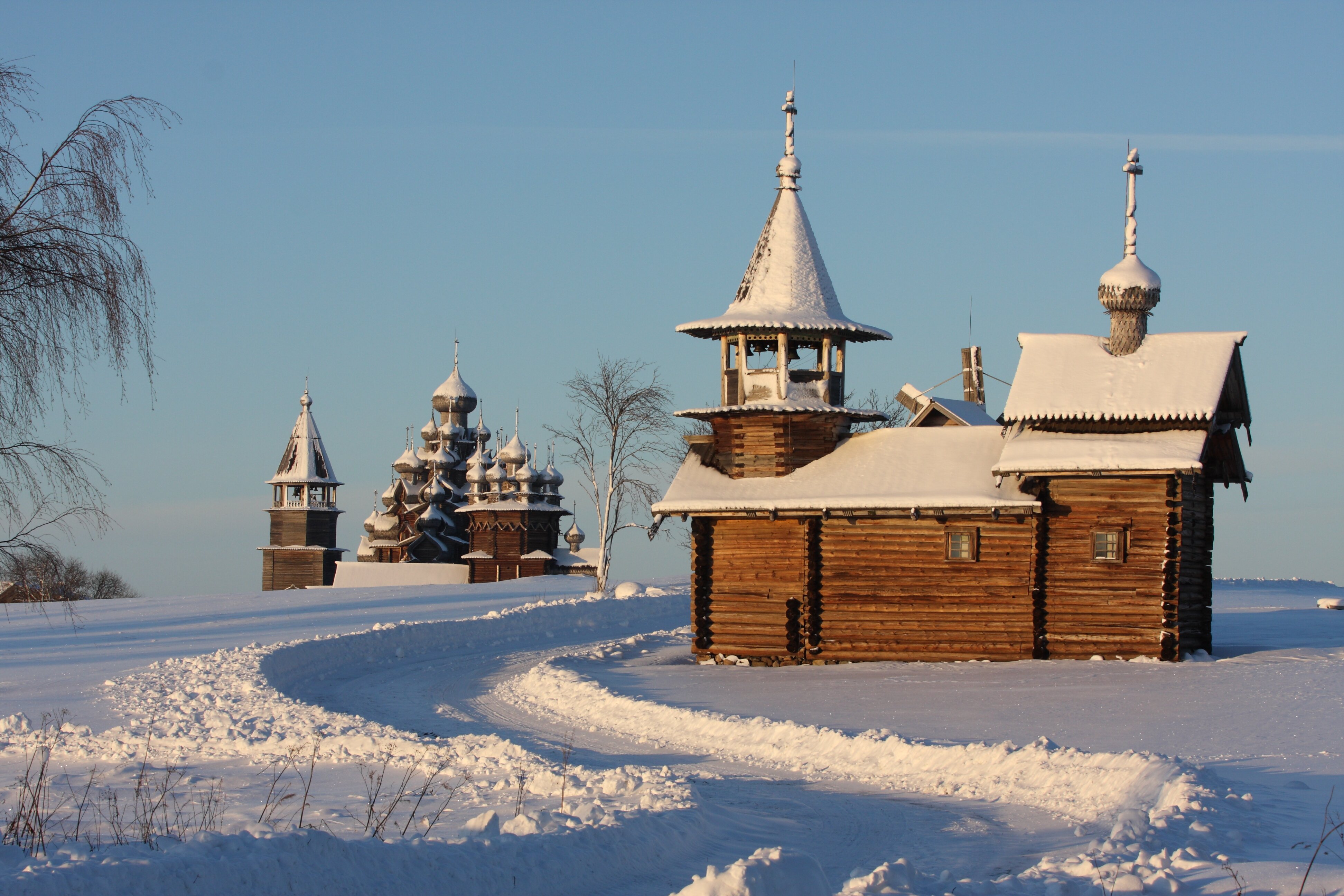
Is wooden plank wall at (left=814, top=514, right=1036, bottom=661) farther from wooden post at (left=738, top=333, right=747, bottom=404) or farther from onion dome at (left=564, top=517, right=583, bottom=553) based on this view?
onion dome at (left=564, top=517, right=583, bottom=553)

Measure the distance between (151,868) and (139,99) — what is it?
6.62 m

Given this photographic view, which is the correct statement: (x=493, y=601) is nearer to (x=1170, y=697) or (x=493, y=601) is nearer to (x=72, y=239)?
(x=1170, y=697)

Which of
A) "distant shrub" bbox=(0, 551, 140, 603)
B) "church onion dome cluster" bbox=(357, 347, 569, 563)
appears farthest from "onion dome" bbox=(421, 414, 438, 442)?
"distant shrub" bbox=(0, 551, 140, 603)

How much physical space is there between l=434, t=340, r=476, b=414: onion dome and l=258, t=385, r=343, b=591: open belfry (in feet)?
23.8

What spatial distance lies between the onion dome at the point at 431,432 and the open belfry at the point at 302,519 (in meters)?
5.89

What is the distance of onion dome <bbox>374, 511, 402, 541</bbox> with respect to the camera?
76375 mm

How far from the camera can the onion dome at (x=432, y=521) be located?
71000mm

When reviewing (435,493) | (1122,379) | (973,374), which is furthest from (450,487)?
(1122,379)

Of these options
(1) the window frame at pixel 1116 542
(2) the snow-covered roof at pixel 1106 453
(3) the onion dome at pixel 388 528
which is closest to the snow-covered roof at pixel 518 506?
(3) the onion dome at pixel 388 528

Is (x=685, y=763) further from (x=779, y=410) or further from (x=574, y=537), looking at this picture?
(x=574, y=537)

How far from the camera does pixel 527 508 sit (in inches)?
2584


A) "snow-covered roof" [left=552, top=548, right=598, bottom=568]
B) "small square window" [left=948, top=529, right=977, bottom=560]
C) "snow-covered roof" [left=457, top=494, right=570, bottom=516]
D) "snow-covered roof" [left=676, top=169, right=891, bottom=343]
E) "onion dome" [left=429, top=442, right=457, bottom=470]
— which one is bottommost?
"snow-covered roof" [left=552, top=548, right=598, bottom=568]

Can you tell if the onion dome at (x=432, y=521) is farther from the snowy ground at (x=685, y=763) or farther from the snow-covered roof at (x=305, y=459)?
the snowy ground at (x=685, y=763)

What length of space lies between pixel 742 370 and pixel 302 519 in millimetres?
50749
